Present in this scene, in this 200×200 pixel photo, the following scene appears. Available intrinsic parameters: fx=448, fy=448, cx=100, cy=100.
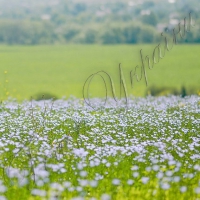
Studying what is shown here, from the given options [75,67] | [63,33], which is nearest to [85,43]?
[63,33]

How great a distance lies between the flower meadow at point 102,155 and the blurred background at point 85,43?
509 centimetres

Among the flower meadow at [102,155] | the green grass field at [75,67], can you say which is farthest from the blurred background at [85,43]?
the flower meadow at [102,155]

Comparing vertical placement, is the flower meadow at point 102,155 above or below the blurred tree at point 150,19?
below

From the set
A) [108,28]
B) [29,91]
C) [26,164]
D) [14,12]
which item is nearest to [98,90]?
[29,91]

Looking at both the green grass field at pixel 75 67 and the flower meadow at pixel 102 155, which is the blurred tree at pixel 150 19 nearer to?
the green grass field at pixel 75 67

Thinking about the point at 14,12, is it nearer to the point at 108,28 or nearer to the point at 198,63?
the point at 108,28

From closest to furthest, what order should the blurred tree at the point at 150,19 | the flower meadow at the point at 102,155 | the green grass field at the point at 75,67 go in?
the flower meadow at the point at 102,155
the green grass field at the point at 75,67
the blurred tree at the point at 150,19

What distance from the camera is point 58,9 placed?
26.7 metres

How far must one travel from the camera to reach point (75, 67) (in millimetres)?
20094

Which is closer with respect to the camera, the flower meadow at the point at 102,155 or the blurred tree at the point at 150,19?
the flower meadow at the point at 102,155

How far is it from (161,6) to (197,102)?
42.5ft

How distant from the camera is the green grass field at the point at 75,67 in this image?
50.1 feet

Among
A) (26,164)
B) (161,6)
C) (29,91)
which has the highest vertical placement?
(161,6)

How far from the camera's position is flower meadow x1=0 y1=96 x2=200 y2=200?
480cm
